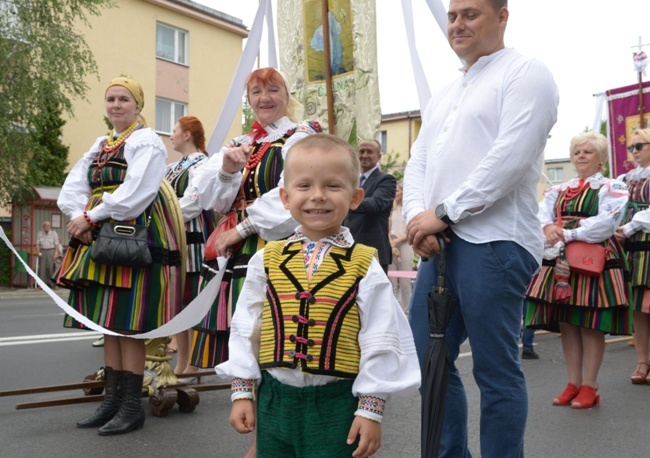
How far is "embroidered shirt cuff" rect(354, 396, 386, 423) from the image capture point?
2074mm

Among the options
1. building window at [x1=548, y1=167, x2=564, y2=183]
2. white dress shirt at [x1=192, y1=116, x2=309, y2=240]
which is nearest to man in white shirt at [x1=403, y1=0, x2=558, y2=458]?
white dress shirt at [x1=192, y1=116, x2=309, y2=240]

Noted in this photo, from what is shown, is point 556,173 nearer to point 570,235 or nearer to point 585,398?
point 570,235

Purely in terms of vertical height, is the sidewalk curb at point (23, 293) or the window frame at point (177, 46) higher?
the window frame at point (177, 46)

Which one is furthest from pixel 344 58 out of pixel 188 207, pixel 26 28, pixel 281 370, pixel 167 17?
pixel 167 17

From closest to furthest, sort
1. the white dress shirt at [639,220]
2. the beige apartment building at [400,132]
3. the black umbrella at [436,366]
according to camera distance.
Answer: the black umbrella at [436,366] → the white dress shirt at [639,220] → the beige apartment building at [400,132]

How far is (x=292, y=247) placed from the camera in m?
2.30

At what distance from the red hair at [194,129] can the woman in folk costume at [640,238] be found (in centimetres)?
369

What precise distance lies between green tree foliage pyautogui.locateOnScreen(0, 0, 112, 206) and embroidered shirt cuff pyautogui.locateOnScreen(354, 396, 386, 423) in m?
18.0

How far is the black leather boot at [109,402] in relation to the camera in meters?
Result: 4.21

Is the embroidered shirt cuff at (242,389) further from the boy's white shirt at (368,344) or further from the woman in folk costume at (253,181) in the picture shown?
the woman in folk costume at (253,181)

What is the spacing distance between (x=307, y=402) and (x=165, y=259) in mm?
2362

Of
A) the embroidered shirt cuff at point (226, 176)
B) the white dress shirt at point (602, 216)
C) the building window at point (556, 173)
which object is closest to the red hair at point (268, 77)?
the embroidered shirt cuff at point (226, 176)

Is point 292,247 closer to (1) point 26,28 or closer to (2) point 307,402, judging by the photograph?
(2) point 307,402

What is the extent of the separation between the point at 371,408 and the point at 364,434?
0.08 metres
